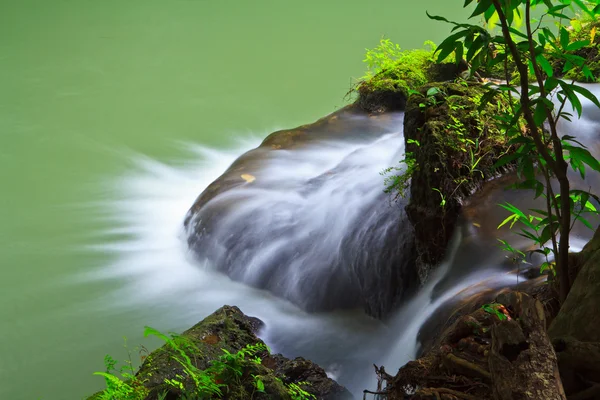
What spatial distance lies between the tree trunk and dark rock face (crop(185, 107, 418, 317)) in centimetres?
191

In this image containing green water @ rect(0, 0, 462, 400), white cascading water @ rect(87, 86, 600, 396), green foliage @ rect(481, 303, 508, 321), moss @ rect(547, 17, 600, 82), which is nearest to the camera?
green foliage @ rect(481, 303, 508, 321)

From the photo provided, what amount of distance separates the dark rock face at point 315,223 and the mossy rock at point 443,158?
0.87 feet

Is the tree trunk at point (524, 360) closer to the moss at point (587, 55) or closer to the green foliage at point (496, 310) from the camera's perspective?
the green foliage at point (496, 310)

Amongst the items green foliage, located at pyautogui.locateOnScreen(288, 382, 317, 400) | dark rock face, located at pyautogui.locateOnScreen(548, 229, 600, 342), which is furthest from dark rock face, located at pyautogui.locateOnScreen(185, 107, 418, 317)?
dark rock face, located at pyautogui.locateOnScreen(548, 229, 600, 342)

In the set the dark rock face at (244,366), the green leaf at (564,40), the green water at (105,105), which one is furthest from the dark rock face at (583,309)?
the green water at (105,105)

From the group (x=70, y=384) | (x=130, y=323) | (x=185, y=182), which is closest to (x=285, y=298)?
(x=130, y=323)

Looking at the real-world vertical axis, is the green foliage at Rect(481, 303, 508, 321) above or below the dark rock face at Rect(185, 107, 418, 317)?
below

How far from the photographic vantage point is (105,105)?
7918 mm

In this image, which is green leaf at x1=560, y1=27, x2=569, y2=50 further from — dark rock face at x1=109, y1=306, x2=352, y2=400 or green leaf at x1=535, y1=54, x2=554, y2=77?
dark rock face at x1=109, y1=306, x2=352, y2=400

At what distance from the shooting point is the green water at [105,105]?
4.13 m

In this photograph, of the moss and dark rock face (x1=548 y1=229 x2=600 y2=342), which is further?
the moss

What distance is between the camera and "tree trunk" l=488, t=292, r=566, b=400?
4.27ft

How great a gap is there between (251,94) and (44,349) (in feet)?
16.0

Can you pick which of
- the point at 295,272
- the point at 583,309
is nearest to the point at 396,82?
the point at 295,272
